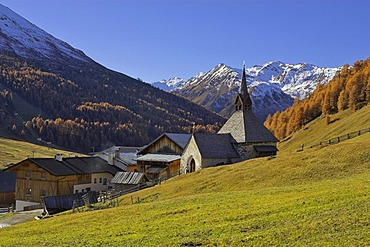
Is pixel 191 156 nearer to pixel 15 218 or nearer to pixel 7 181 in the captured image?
pixel 15 218

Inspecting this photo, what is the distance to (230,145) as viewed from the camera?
213ft

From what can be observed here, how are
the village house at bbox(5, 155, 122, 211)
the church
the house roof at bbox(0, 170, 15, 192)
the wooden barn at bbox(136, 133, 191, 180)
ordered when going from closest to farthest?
the church, the wooden barn at bbox(136, 133, 191, 180), the village house at bbox(5, 155, 122, 211), the house roof at bbox(0, 170, 15, 192)

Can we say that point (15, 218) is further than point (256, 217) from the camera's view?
Yes

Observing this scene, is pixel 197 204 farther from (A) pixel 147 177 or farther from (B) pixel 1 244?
(A) pixel 147 177

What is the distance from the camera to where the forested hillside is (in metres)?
148

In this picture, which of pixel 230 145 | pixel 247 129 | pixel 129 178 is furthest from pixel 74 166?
pixel 247 129

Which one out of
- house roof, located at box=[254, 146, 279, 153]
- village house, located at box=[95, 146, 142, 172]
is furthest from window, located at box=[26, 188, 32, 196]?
house roof, located at box=[254, 146, 279, 153]

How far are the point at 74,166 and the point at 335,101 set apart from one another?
385 feet

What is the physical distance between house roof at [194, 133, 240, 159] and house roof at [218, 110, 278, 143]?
1.53 metres

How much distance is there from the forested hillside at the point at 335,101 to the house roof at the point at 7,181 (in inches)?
4096

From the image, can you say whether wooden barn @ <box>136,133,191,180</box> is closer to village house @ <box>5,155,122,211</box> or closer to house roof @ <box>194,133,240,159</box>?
house roof @ <box>194,133,240,159</box>

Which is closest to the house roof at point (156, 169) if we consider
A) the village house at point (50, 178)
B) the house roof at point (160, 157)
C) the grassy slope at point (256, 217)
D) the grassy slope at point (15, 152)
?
the house roof at point (160, 157)

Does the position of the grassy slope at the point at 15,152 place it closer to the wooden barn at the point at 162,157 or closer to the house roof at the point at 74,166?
the house roof at the point at 74,166

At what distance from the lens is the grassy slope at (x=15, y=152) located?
138238mm
